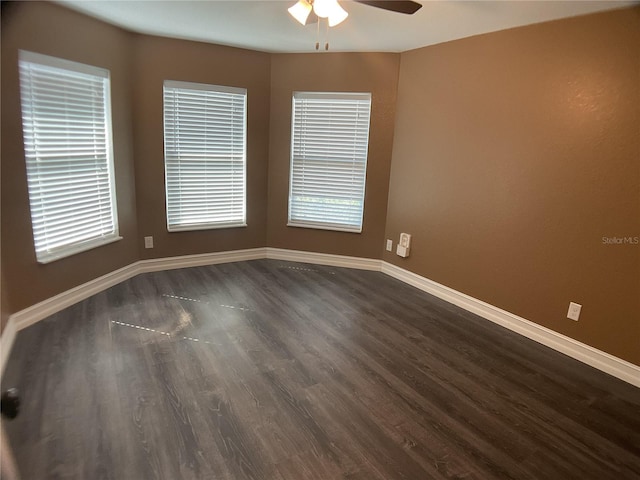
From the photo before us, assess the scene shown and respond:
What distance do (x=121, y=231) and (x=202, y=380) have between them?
2.12 m

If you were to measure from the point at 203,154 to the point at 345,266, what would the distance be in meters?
2.05

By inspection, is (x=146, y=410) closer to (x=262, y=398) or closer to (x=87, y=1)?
(x=262, y=398)

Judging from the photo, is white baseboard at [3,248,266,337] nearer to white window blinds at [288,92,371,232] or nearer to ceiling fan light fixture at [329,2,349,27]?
white window blinds at [288,92,371,232]

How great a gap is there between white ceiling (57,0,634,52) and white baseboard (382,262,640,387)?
7.48 ft

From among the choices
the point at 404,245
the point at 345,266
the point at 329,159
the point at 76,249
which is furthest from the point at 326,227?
the point at 76,249

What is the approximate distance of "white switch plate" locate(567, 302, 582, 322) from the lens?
112 inches

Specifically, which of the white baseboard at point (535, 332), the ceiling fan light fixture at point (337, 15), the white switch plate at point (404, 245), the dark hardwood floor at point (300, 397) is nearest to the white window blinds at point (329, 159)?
the white switch plate at point (404, 245)

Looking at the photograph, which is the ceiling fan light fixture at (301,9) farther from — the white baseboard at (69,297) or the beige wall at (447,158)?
the white baseboard at (69,297)

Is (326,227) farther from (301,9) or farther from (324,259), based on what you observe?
(301,9)

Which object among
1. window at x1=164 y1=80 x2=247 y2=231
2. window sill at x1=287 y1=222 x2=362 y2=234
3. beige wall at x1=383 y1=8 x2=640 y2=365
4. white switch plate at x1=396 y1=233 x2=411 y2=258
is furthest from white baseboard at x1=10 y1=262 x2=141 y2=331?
beige wall at x1=383 y1=8 x2=640 y2=365

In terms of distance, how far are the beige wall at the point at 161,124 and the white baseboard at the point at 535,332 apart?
2.05m

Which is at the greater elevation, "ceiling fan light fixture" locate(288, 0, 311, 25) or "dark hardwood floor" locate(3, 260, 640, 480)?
"ceiling fan light fixture" locate(288, 0, 311, 25)

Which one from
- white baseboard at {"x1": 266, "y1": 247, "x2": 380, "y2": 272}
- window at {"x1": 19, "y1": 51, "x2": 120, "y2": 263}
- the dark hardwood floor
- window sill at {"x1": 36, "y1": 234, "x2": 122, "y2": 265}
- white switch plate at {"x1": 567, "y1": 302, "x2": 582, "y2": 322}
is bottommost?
the dark hardwood floor

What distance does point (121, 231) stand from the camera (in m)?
3.83
